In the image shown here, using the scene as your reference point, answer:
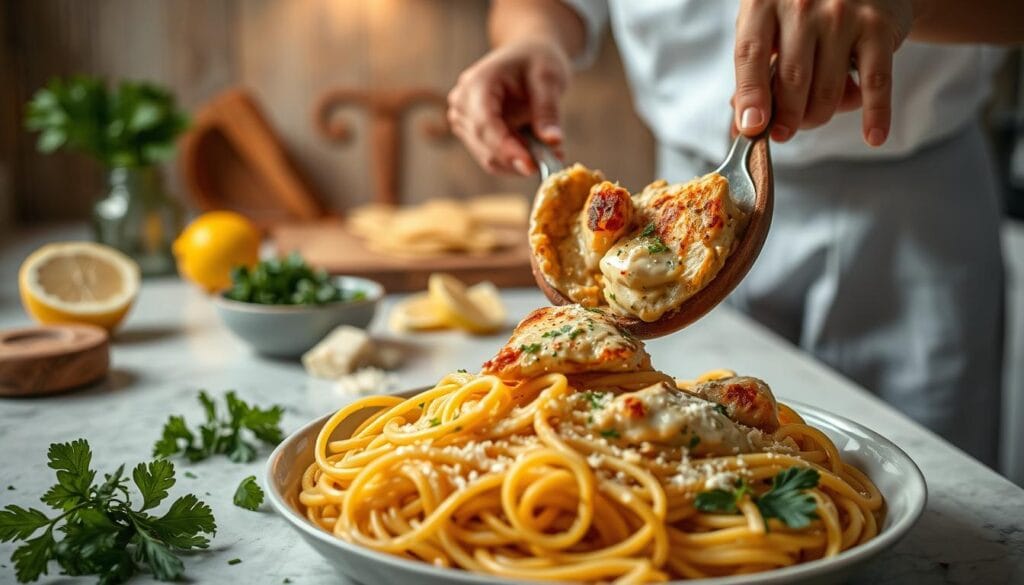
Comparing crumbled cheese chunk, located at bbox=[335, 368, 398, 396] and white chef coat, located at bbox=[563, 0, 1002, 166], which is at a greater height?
white chef coat, located at bbox=[563, 0, 1002, 166]

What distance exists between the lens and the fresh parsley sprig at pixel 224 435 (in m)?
1.50

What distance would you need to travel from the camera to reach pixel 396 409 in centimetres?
131

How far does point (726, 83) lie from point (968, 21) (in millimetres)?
818

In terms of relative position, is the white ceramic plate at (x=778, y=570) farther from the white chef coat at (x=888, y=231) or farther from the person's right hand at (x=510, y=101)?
the white chef coat at (x=888, y=231)

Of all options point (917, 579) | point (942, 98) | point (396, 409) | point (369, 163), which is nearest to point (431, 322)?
point (396, 409)

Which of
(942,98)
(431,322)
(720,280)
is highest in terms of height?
(942,98)

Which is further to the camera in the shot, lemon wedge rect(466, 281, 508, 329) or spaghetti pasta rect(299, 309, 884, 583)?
lemon wedge rect(466, 281, 508, 329)

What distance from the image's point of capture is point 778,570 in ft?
2.94

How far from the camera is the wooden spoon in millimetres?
1327

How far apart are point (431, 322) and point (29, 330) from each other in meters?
0.84

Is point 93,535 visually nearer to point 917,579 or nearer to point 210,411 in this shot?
point 210,411

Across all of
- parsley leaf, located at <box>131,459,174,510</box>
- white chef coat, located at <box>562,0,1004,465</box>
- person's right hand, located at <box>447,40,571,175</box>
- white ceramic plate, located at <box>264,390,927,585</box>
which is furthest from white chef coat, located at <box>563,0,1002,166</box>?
parsley leaf, located at <box>131,459,174,510</box>

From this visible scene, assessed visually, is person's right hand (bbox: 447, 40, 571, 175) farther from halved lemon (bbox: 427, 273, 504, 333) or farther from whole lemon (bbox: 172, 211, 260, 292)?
whole lemon (bbox: 172, 211, 260, 292)

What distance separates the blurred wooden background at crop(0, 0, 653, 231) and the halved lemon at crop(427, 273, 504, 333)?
5.73 feet
